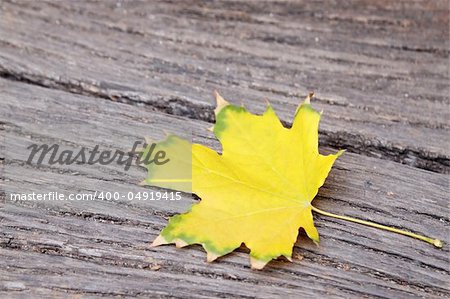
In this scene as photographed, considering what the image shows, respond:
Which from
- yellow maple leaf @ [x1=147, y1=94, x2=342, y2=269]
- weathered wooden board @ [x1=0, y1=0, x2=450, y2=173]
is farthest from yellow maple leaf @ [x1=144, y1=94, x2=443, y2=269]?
weathered wooden board @ [x1=0, y1=0, x2=450, y2=173]

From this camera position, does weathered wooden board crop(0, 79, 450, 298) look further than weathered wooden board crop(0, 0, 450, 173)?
No

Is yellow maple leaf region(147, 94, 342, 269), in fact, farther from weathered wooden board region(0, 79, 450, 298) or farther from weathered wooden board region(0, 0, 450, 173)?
weathered wooden board region(0, 0, 450, 173)

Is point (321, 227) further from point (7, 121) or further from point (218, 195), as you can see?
point (7, 121)

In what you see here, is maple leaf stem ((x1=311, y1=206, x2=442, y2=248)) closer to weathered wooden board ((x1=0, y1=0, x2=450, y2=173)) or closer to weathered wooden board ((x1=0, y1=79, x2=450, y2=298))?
weathered wooden board ((x1=0, y1=79, x2=450, y2=298))

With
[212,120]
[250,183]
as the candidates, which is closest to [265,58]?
[212,120]

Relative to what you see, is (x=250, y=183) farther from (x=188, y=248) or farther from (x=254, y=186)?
(x=188, y=248)

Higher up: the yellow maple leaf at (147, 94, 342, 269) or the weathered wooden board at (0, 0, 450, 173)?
the weathered wooden board at (0, 0, 450, 173)

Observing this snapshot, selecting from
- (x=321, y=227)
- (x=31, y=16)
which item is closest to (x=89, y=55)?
(x=31, y=16)
